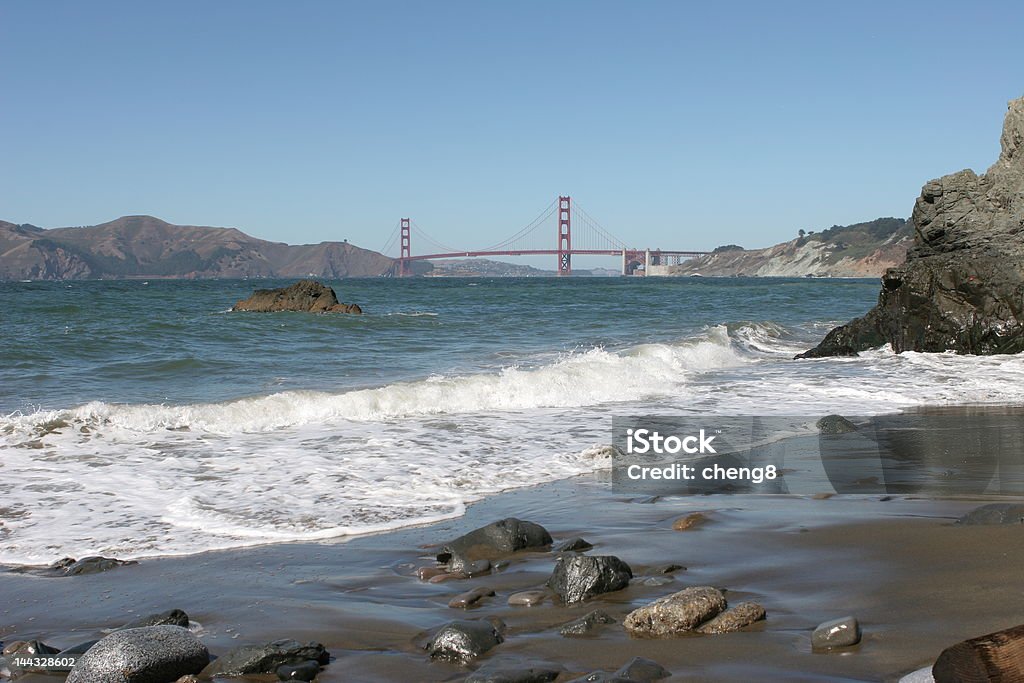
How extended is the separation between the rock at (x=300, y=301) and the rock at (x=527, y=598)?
25.6m

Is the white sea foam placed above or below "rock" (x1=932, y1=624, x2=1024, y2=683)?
below

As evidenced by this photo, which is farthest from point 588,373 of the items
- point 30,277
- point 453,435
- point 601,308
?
point 30,277

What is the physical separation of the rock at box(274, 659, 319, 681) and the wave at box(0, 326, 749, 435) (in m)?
5.71

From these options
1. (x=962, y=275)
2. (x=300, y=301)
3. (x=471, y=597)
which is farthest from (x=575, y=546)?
(x=300, y=301)

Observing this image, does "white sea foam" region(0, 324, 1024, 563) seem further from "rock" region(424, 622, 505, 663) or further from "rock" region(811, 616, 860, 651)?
"rock" region(811, 616, 860, 651)

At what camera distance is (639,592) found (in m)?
3.64

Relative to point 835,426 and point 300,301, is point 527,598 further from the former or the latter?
point 300,301

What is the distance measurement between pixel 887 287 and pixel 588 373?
6531mm

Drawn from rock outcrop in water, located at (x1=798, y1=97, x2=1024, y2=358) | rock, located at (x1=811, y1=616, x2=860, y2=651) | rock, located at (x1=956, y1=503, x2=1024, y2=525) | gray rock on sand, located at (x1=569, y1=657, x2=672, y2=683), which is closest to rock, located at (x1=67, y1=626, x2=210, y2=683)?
gray rock on sand, located at (x1=569, y1=657, x2=672, y2=683)

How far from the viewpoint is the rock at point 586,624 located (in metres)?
3.20

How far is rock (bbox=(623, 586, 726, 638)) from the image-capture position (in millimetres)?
3143

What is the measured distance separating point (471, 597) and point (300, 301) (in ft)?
89.6

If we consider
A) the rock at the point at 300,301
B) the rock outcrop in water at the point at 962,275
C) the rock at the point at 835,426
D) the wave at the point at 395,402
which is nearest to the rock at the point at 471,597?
the rock at the point at 835,426

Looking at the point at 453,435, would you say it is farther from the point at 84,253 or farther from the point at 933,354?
the point at 84,253
